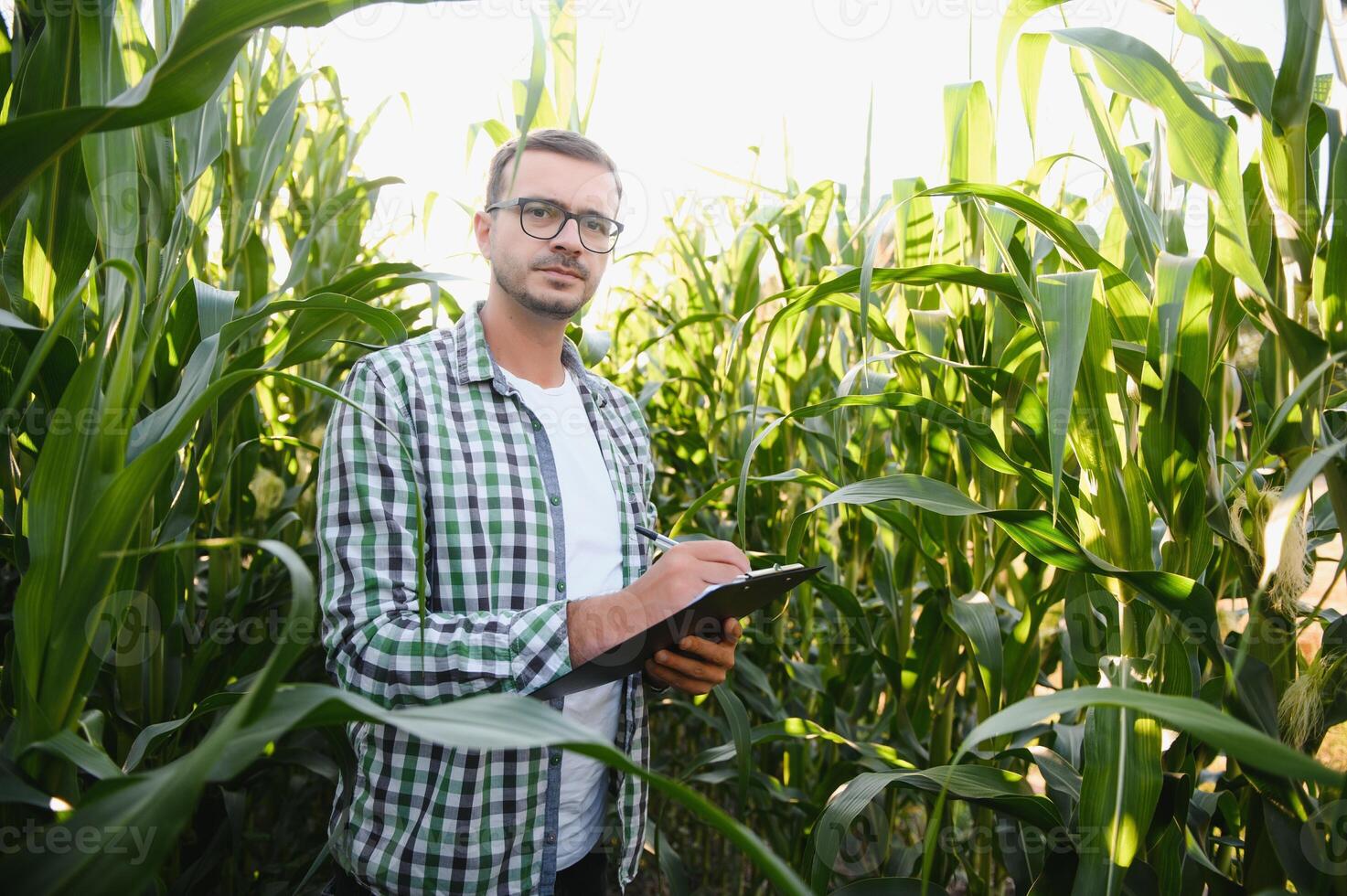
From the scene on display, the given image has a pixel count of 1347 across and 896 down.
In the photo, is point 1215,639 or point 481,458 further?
point 481,458

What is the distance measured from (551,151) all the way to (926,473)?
23.9 inches

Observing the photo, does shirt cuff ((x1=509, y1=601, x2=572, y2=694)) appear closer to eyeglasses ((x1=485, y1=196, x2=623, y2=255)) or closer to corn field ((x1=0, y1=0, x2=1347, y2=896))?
corn field ((x1=0, y1=0, x2=1347, y2=896))

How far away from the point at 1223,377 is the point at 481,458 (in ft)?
2.27

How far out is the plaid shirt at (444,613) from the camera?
0.78 metres

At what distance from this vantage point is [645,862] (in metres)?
1.68

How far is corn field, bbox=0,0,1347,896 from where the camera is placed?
0.41 metres

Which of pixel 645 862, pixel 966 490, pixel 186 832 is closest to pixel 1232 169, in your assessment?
pixel 966 490

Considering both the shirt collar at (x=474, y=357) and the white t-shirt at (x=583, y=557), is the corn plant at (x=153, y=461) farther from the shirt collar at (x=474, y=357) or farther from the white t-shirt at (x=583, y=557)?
the white t-shirt at (x=583, y=557)

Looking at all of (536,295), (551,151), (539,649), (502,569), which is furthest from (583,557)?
(551,151)

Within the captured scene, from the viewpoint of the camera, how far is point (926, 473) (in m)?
1.01

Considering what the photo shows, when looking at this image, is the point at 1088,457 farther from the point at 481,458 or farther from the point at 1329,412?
the point at 481,458

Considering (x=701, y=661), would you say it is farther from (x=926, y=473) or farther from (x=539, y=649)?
Result: (x=926, y=473)

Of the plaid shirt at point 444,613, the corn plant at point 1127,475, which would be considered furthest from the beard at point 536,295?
the corn plant at point 1127,475

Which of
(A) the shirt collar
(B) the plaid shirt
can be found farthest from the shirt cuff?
(A) the shirt collar
